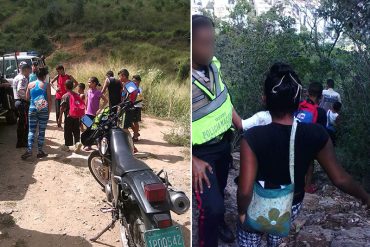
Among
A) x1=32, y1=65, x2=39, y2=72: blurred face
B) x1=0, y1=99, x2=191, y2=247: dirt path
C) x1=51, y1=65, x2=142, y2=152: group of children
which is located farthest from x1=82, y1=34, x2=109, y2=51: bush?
x1=0, y1=99, x2=191, y2=247: dirt path

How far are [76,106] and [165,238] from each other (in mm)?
785

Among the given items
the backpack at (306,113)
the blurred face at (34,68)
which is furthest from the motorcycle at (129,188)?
the backpack at (306,113)

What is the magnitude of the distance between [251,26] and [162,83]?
1.92 ft

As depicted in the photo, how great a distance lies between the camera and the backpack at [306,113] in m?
1.55

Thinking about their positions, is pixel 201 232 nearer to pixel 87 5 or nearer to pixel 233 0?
pixel 233 0

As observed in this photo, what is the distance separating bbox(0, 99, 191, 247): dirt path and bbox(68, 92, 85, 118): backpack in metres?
0.11

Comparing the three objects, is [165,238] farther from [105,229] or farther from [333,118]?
[333,118]

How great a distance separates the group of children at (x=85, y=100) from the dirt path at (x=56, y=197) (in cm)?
5

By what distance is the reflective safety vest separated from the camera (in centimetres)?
149

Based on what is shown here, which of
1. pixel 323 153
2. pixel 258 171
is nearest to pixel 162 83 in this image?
pixel 258 171

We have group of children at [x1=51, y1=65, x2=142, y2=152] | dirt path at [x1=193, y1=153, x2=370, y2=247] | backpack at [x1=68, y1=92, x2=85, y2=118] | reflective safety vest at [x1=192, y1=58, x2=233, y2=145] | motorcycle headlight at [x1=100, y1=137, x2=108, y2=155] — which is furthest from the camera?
motorcycle headlight at [x1=100, y1=137, x2=108, y2=155]

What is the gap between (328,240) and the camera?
5.54 feet

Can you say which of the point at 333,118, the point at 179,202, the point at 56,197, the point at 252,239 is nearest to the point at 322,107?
the point at 333,118

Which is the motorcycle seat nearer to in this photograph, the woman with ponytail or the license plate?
the license plate
